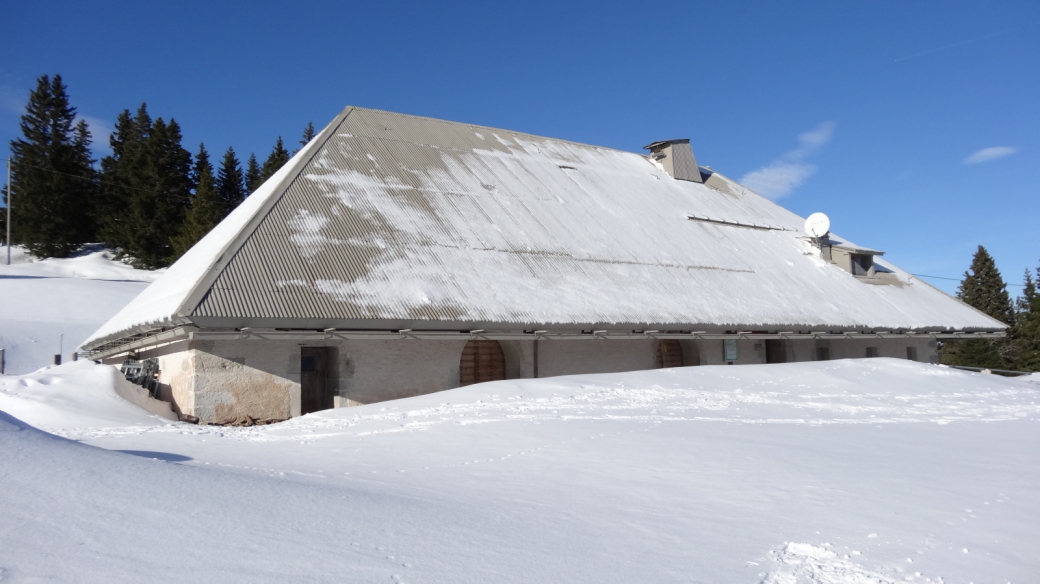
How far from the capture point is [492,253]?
585 inches

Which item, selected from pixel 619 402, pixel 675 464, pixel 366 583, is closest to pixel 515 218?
pixel 619 402

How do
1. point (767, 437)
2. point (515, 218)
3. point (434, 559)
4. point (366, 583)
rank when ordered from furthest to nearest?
point (515, 218)
point (767, 437)
point (434, 559)
point (366, 583)

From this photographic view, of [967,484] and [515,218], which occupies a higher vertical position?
[515,218]

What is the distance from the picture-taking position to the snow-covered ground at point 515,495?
10.7 ft

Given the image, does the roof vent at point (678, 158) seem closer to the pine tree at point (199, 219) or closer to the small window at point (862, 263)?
the small window at point (862, 263)

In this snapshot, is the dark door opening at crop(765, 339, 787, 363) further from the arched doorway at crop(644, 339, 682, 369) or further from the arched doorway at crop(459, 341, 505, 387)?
the arched doorway at crop(459, 341, 505, 387)

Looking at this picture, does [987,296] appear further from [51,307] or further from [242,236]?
[51,307]

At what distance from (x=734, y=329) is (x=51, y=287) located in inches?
1099

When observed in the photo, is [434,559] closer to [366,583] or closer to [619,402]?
[366,583]

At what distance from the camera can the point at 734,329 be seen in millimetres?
15703

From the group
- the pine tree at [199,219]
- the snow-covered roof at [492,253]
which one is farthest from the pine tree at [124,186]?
the snow-covered roof at [492,253]

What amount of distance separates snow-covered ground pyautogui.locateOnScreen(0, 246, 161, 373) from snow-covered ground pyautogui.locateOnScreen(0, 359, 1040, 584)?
1518 centimetres

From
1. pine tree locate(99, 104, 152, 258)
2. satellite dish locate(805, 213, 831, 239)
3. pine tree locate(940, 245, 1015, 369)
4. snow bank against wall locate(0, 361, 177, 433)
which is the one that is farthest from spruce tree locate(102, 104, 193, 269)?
pine tree locate(940, 245, 1015, 369)

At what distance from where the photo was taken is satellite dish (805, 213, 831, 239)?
2240 centimetres
